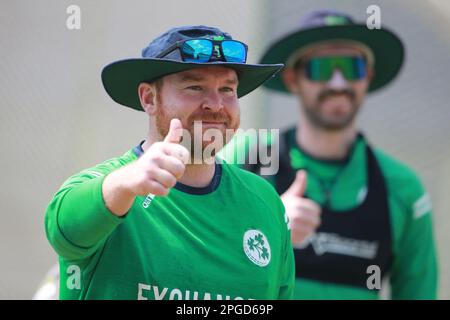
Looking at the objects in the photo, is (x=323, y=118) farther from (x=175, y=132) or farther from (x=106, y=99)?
(x=175, y=132)

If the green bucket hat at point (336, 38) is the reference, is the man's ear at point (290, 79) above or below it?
below

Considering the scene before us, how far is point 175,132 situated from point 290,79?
2461 millimetres

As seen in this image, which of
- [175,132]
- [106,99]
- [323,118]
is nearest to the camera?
[175,132]

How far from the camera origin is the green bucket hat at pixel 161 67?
185 cm

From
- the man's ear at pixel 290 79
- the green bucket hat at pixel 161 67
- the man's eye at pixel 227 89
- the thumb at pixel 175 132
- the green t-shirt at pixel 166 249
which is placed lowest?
the green t-shirt at pixel 166 249

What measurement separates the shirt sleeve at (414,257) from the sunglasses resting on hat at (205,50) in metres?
2.11

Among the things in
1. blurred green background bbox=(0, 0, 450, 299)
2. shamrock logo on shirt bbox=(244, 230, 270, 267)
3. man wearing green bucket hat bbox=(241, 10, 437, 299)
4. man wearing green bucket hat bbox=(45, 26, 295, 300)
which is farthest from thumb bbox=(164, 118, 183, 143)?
man wearing green bucket hat bbox=(241, 10, 437, 299)

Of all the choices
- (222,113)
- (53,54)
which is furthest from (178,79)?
(53,54)

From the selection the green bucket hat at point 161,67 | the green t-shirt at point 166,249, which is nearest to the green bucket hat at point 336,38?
the green bucket hat at point 161,67

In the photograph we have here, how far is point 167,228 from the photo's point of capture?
1863 millimetres

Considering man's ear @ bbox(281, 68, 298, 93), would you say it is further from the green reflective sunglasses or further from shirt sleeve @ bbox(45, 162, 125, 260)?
shirt sleeve @ bbox(45, 162, 125, 260)

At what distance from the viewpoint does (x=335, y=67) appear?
152 inches

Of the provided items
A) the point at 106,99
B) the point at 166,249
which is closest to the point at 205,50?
the point at 166,249

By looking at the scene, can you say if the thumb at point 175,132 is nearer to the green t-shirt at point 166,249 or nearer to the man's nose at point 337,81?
the green t-shirt at point 166,249
